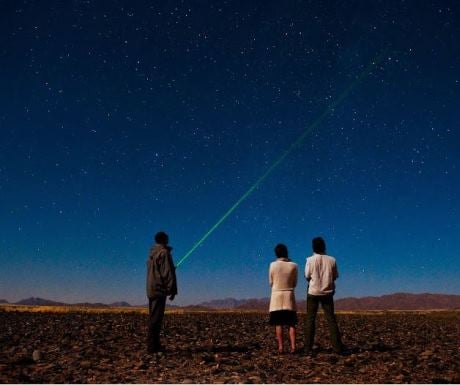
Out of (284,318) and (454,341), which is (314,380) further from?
(454,341)

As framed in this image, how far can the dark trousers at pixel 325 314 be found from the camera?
43.4 ft

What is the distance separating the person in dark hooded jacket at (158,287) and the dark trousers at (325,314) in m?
3.79

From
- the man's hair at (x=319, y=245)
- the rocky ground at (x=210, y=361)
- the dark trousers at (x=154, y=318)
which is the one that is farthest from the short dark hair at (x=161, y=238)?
the man's hair at (x=319, y=245)

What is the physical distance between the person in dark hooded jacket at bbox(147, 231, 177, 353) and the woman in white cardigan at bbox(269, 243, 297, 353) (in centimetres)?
274

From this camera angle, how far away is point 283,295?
13.2 metres

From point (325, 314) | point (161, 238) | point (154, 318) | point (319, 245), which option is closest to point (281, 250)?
point (319, 245)

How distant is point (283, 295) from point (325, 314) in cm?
129

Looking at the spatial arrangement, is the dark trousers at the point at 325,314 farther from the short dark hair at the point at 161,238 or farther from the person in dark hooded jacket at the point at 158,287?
the short dark hair at the point at 161,238

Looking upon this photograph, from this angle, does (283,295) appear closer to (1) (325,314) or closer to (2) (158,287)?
(1) (325,314)

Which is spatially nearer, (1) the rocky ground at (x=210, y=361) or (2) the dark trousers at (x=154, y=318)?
(1) the rocky ground at (x=210, y=361)

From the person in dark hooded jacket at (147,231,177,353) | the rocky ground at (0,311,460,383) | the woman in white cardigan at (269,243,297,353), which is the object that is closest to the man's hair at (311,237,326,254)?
the woman in white cardigan at (269,243,297,353)

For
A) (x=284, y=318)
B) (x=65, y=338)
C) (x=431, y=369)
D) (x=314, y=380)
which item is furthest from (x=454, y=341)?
(x=65, y=338)

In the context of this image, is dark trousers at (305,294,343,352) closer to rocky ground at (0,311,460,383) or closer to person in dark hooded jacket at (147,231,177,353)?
rocky ground at (0,311,460,383)

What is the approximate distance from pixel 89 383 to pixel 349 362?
20.7 ft
